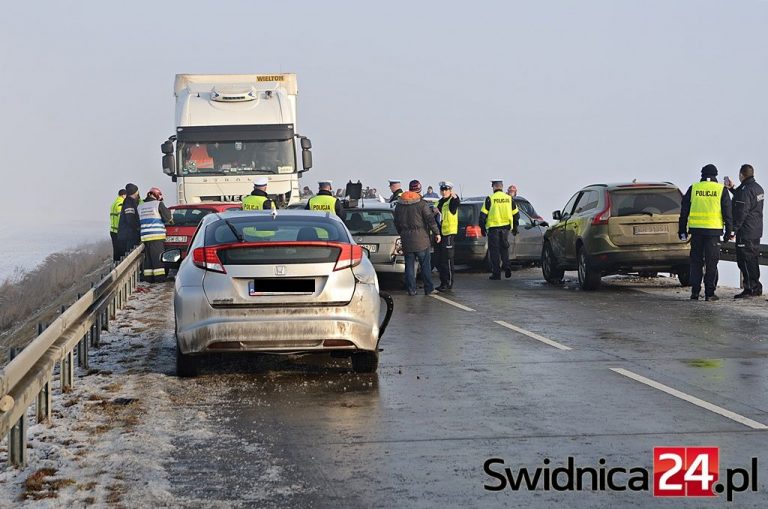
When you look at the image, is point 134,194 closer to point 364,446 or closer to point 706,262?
point 706,262

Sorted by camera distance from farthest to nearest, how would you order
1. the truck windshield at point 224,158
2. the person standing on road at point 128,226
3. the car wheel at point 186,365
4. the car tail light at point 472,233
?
1. the truck windshield at point 224,158
2. the car tail light at point 472,233
3. the person standing on road at point 128,226
4. the car wheel at point 186,365

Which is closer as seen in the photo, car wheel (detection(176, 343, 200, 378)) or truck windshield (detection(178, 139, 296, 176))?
car wheel (detection(176, 343, 200, 378))

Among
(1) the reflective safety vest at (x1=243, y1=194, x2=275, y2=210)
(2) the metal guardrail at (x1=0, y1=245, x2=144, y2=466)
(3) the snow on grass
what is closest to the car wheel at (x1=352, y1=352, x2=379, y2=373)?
(3) the snow on grass

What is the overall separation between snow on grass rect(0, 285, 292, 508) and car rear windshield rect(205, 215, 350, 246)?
126cm

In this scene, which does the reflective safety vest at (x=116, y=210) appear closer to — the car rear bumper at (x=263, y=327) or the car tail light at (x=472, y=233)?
the car tail light at (x=472, y=233)

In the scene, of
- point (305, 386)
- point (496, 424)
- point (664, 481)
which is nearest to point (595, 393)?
point (496, 424)

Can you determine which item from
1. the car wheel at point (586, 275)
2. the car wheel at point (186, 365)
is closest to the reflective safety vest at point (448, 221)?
the car wheel at point (586, 275)

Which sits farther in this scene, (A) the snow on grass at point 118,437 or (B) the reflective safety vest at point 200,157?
(B) the reflective safety vest at point 200,157

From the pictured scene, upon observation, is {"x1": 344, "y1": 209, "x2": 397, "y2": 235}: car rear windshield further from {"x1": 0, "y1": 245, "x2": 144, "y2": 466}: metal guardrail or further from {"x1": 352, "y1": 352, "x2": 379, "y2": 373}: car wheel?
{"x1": 352, "y1": 352, "x2": 379, "y2": 373}: car wheel

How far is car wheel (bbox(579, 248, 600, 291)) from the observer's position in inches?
827

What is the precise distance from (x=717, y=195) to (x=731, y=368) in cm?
756

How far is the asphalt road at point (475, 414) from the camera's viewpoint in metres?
7.05

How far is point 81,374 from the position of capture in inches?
462

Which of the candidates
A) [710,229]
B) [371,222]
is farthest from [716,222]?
[371,222]
